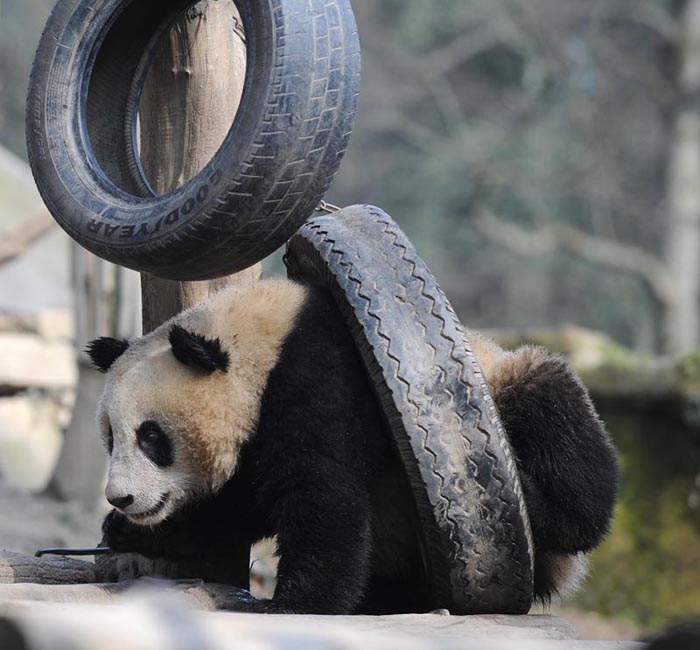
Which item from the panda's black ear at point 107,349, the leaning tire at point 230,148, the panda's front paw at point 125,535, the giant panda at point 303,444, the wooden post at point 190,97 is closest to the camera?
the leaning tire at point 230,148

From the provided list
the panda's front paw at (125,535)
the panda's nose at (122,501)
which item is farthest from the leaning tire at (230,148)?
the panda's front paw at (125,535)

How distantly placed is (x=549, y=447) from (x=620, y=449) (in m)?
5.85

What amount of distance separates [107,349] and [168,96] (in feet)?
3.35

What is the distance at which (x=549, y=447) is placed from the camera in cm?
346

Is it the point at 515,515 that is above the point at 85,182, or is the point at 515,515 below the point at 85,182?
below

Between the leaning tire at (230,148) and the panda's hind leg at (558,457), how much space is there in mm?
925

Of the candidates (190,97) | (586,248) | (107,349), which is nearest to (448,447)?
(107,349)

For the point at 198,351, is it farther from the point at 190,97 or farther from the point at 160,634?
the point at 160,634

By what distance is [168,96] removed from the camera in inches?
158

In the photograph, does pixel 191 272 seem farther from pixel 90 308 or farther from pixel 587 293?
pixel 587 293

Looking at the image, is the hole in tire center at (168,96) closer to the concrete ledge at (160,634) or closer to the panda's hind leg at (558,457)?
the panda's hind leg at (558,457)

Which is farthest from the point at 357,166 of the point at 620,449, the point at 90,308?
the point at 90,308

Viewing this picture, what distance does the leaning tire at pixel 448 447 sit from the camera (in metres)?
3.25

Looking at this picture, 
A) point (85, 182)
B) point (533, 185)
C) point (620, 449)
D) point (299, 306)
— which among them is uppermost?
point (533, 185)
